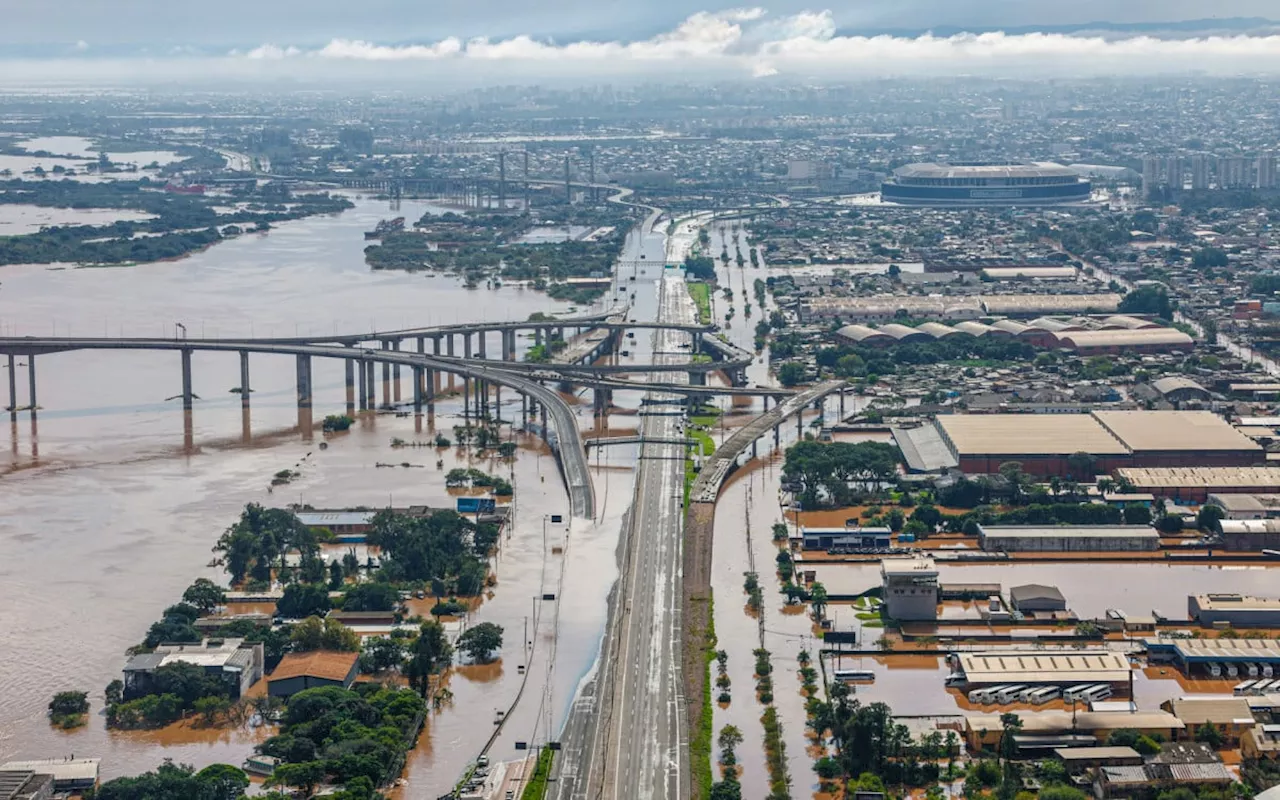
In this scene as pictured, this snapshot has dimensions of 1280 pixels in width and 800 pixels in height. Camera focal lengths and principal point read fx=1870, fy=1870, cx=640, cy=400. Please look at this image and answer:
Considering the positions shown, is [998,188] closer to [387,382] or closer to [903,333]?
[903,333]

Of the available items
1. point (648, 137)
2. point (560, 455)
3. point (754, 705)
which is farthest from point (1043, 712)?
point (648, 137)

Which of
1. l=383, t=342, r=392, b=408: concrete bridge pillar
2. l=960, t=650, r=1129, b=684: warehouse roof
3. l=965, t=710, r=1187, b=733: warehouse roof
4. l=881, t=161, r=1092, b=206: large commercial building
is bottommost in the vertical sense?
l=965, t=710, r=1187, b=733: warehouse roof

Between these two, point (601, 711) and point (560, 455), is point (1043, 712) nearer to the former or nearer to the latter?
point (601, 711)

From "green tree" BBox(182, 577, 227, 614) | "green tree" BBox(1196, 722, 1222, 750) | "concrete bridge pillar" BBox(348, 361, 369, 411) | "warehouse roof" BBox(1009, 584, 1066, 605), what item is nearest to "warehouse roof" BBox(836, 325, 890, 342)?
"concrete bridge pillar" BBox(348, 361, 369, 411)

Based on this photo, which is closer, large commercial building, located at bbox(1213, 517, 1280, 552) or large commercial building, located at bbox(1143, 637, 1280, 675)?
large commercial building, located at bbox(1143, 637, 1280, 675)

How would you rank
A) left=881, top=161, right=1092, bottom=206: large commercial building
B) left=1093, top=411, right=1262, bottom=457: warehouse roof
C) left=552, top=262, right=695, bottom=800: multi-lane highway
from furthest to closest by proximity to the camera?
left=881, top=161, right=1092, bottom=206: large commercial building
left=1093, top=411, right=1262, bottom=457: warehouse roof
left=552, top=262, right=695, bottom=800: multi-lane highway

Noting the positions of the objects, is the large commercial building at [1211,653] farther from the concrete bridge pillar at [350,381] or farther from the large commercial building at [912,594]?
the concrete bridge pillar at [350,381]

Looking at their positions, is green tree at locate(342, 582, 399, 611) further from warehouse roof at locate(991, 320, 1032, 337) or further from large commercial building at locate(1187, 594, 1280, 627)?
warehouse roof at locate(991, 320, 1032, 337)

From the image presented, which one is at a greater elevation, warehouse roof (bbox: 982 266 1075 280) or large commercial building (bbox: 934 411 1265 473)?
warehouse roof (bbox: 982 266 1075 280)
